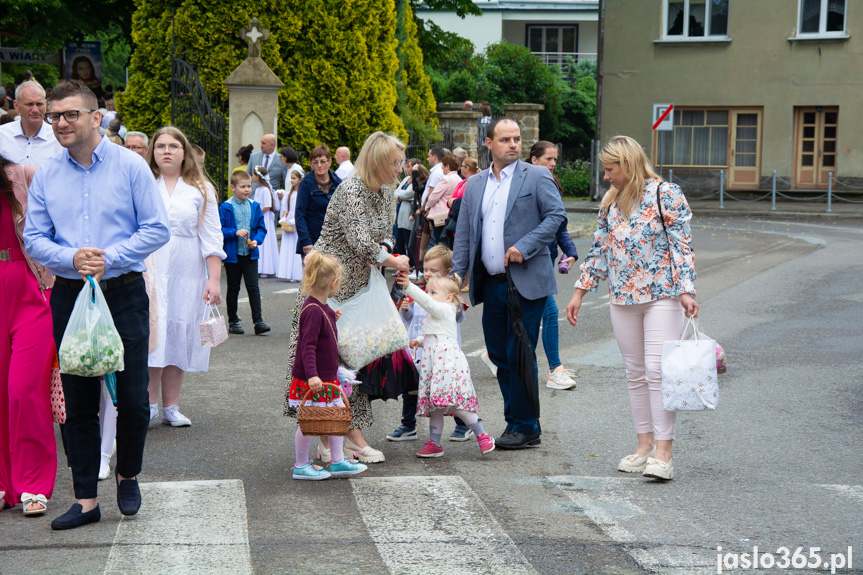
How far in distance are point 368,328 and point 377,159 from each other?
1009mm

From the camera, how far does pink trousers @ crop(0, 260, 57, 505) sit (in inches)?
201

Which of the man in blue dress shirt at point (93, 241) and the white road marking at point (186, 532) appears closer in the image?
the white road marking at point (186, 532)

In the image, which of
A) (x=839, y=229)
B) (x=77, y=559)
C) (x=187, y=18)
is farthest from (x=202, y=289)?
(x=839, y=229)

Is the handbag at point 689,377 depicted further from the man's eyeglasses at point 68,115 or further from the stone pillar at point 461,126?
the stone pillar at point 461,126

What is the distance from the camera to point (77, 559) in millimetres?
4406

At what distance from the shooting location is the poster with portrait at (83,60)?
25422 mm

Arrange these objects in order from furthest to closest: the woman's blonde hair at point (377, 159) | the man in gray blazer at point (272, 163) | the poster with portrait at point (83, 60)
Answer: the poster with portrait at point (83, 60) → the man in gray blazer at point (272, 163) → the woman's blonde hair at point (377, 159)

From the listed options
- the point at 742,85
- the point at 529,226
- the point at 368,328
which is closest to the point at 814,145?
the point at 742,85

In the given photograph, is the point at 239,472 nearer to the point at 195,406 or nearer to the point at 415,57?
the point at 195,406

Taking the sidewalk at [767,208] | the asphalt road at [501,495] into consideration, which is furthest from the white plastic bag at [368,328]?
the sidewalk at [767,208]

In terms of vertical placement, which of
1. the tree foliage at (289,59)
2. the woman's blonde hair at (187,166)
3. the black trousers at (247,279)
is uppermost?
the tree foliage at (289,59)

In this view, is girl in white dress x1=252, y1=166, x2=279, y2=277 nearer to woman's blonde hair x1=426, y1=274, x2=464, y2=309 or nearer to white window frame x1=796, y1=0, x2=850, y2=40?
woman's blonde hair x1=426, y1=274, x2=464, y2=309

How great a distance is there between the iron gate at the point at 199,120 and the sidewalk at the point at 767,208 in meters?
14.0

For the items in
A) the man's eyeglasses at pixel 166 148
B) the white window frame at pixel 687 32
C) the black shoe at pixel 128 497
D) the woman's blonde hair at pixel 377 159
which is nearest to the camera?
the black shoe at pixel 128 497
